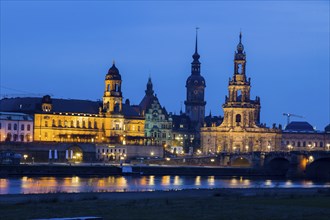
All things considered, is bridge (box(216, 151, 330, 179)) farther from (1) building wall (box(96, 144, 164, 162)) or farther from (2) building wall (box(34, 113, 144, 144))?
(2) building wall (box(34, 113, 144, 144))

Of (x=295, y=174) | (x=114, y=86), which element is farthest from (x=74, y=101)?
(x=295, y=174)

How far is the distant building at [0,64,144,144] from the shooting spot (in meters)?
164

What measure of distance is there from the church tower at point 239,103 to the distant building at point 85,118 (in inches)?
665

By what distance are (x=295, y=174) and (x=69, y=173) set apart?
3532cm

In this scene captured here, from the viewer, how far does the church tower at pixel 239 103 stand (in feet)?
595

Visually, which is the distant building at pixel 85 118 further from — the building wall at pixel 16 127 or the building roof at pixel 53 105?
the building wall at pixel 16 127

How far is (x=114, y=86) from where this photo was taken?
172875 mm

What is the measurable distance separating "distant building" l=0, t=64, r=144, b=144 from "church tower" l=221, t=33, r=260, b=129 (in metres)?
16.9

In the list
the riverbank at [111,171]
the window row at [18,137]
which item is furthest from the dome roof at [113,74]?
the riverbank at [111,171]

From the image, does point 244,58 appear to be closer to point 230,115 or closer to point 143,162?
point 230,115

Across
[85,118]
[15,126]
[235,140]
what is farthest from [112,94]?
[235,140]

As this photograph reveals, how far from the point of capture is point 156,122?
18975 centimetres

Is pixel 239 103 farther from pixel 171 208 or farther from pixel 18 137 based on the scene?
pixel 171 208

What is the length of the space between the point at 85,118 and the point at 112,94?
630cm
